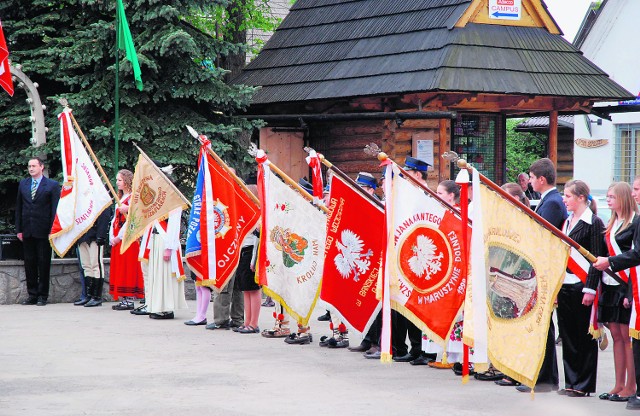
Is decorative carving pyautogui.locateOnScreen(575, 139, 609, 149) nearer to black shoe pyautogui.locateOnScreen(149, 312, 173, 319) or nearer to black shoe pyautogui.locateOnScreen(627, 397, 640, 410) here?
black shoe pyautogui.locateOnScreen(149, 312, 173, 319)

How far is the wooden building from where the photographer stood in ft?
63.8

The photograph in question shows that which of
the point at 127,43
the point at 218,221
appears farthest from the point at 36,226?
the point at 218,221

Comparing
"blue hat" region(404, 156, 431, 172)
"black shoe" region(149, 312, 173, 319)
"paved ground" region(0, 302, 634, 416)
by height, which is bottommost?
"paved ground" region(0, 302, 634, 416)

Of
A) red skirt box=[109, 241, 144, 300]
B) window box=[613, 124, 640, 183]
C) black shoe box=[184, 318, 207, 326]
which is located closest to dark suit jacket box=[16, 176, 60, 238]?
red skirt box=[109, 241, 144, 300]

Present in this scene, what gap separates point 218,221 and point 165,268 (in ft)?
5.04

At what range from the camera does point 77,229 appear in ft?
53.3

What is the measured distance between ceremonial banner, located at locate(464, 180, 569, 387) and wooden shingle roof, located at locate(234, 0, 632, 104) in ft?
33.1

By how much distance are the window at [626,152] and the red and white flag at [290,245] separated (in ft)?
55.4

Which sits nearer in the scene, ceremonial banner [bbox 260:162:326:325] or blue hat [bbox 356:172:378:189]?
ceremonial banner [bbox 260:162:326:325]

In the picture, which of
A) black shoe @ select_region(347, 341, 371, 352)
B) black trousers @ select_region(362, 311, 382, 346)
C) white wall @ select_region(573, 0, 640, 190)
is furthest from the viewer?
white wall @ select_region(573, 0, 640, 190)

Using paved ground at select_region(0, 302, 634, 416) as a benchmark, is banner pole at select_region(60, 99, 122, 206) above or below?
above

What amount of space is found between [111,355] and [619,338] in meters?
5.24

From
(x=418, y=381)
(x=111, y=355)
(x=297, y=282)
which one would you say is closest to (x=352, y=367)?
(x=418, y=381)

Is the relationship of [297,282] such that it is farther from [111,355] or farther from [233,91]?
[233,91]
